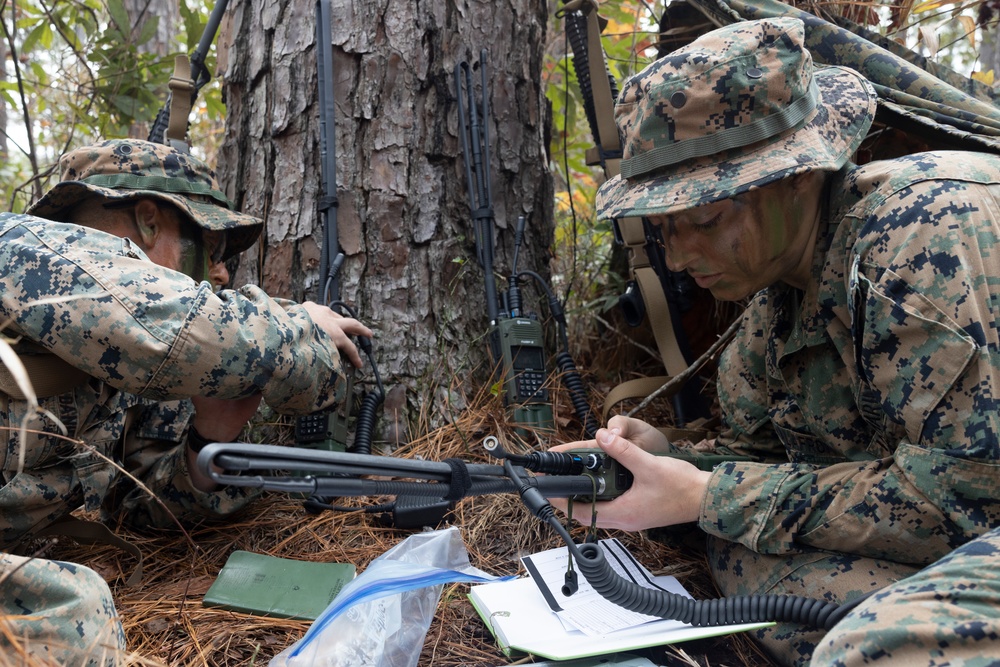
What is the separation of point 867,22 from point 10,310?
344 cm

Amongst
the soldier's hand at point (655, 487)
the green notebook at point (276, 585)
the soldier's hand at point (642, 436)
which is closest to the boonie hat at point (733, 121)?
the soldier's hand at point (655, 487)

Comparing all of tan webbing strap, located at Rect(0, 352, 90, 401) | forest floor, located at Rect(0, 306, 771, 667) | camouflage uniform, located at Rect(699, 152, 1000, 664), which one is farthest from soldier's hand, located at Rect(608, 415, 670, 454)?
tan webbing strap, located at Rect(0, 352, 90, 401)

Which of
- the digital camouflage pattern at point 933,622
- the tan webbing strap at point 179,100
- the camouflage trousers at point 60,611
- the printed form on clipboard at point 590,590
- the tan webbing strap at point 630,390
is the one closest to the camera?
the digital camouflage pattern at point 933,622

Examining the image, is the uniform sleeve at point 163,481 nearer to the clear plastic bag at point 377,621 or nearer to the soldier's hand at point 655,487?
the clear plastic bag at point 377,621

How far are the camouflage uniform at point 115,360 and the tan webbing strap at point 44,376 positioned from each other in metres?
0.03

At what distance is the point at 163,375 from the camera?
2.17m

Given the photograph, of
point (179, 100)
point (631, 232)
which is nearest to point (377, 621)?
point (631, 232)

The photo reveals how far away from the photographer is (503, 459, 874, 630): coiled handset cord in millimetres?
1764

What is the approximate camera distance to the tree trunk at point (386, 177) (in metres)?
3.16

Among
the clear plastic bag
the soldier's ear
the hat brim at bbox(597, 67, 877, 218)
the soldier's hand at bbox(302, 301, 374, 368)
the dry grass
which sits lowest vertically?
the dry grass

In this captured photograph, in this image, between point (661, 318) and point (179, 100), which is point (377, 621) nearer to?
point (661, 318)

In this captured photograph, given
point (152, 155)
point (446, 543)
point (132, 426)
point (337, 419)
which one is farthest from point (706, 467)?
point (152, 155)

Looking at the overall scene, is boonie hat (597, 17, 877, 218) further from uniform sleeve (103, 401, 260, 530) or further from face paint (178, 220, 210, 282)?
uniform sleeve (103, 401, 260, 530)

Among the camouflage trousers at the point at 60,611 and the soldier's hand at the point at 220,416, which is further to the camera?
the soldier's hand at the point at 220,416
